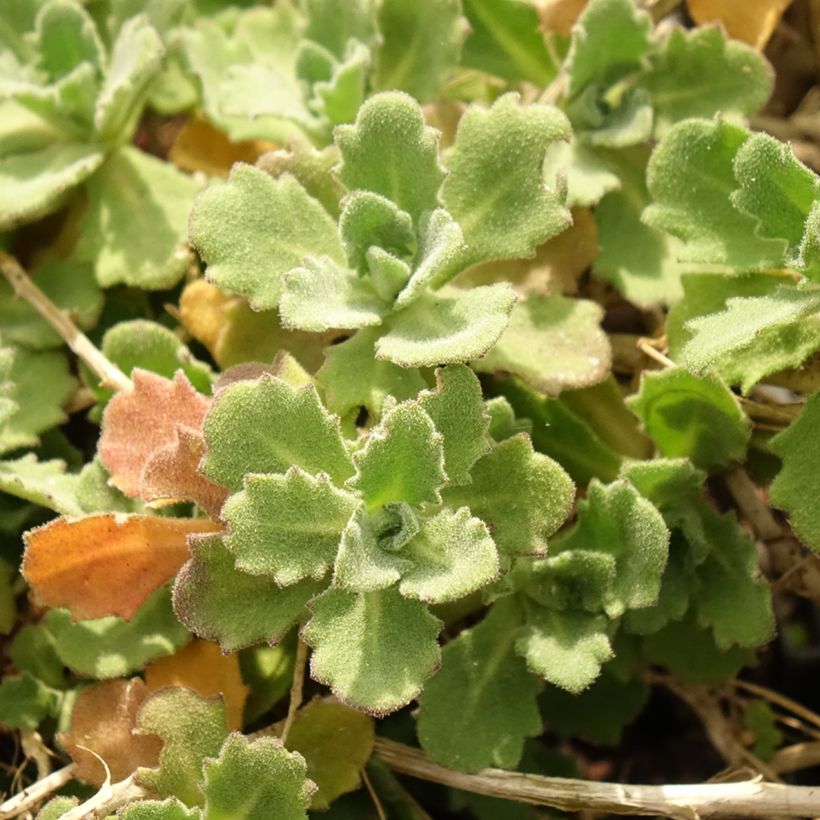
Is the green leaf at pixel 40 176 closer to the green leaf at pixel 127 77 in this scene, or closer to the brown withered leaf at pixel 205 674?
the green leaf at pixel 127 77

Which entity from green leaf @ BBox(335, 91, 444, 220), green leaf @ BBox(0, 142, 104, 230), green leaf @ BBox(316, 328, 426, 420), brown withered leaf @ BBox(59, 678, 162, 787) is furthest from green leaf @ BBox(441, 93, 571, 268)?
brown withered leaf @ BBox(59, 678, 162, 787)

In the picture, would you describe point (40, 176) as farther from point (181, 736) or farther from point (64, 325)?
point (181, 736)

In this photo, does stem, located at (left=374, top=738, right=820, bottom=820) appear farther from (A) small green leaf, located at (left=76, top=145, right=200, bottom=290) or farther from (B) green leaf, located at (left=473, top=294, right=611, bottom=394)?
(A) small green leaf, located at (left=76, top=145, right=200, bottom=290)

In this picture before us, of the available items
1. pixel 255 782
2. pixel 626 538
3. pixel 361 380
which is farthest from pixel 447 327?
pixel 255 782

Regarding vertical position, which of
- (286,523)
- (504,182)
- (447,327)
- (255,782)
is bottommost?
(255,782)

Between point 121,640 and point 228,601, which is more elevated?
point 228,601
